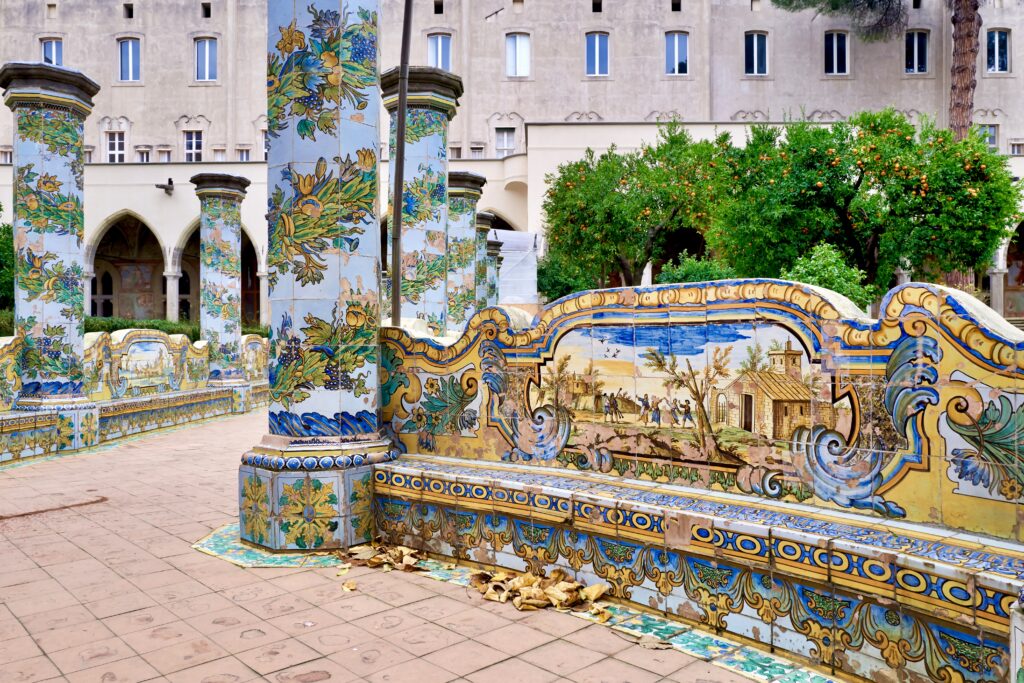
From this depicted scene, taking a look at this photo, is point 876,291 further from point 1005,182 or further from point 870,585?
point 870,585

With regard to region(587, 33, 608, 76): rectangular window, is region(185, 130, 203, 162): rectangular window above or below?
below

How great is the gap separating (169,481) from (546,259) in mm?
19971

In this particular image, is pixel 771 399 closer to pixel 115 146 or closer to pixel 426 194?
pixel 426 194

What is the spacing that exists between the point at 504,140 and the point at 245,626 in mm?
30340

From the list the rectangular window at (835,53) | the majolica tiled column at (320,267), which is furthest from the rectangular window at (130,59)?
the majolica tiled column at (320,267)

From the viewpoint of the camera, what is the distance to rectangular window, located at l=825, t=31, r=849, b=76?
1254 inches

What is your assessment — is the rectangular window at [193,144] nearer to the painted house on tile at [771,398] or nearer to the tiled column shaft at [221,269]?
the tiled column shaft at [221,269]

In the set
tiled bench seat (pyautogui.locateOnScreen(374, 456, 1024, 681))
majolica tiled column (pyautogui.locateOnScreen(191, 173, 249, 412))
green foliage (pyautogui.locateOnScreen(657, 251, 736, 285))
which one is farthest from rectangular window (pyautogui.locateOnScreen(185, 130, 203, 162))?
tiled bench seat (pyautogui.locateOnScreen(374, 456, 1024, 681))

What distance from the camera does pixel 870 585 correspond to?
2.82 metres

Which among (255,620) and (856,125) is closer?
(255,620)

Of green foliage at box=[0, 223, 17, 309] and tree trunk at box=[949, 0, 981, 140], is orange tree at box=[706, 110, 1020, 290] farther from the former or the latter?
green foliage at box=[0, 223, 17, 309]

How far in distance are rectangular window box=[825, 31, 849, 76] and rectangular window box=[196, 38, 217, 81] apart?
83.3 feet

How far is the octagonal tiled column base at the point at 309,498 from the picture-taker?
186 inches

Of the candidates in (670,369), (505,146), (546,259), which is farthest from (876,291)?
(505,146)
